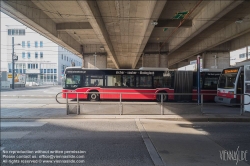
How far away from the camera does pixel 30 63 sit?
57.3 m

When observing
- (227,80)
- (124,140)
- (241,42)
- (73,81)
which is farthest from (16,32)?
(124,140)

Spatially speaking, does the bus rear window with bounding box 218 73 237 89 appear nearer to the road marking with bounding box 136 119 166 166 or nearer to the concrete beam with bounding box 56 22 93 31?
the road marking with bounding box 136 119 166 166

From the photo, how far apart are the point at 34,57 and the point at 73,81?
164 ft

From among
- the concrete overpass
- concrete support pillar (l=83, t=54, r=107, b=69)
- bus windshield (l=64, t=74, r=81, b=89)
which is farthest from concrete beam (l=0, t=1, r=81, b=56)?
concrete support pillar (l=83, t=54, r=107, b=69)

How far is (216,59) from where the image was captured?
23.4m

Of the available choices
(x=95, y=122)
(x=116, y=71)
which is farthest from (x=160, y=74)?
(x=95, y=122)

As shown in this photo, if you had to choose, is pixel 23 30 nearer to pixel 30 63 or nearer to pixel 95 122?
pixel 30 63

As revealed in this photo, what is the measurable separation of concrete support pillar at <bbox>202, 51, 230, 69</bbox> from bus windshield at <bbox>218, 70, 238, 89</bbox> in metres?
10.00

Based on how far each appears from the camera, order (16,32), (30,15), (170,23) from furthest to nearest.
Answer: (16,32), (170,23), (30,15)

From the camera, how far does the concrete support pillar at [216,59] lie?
23141 millimetres

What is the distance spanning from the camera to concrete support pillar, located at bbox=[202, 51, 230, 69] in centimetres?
2314

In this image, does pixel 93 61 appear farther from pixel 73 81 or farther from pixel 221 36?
pixel 221 36

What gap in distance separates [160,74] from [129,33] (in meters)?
4.97

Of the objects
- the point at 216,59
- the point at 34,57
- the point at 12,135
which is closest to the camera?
the point at 12,135
